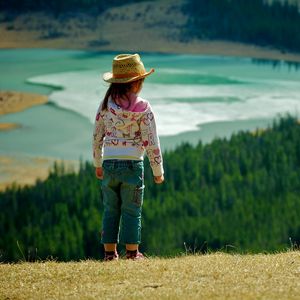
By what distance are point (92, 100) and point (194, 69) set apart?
24802 millimetres

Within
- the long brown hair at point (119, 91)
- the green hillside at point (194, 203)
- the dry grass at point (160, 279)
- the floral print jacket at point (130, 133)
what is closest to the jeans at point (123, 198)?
the floral print jacket at point (130, 133)

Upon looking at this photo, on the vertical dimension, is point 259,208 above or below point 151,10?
below

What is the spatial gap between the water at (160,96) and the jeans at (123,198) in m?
66.7

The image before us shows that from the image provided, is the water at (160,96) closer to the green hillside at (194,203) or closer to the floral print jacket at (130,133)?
the green hillside at (194,203)

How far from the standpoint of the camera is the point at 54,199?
80.1 m

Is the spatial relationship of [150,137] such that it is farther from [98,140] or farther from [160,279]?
[160,279]

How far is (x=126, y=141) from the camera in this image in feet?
26.5

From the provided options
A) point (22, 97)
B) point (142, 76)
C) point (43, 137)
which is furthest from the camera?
point (22, 97)

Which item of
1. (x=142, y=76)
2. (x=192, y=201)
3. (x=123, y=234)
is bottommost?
(x=192, y=201)

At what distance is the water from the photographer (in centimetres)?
7800

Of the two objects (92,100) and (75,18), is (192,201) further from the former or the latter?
(75,18)

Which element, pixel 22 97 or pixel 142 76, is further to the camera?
pixel 22 97

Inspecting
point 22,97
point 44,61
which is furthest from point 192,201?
point 44,61

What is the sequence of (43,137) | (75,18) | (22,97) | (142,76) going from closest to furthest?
(142,76) < (43,137) < (22,97) < (75,18)
